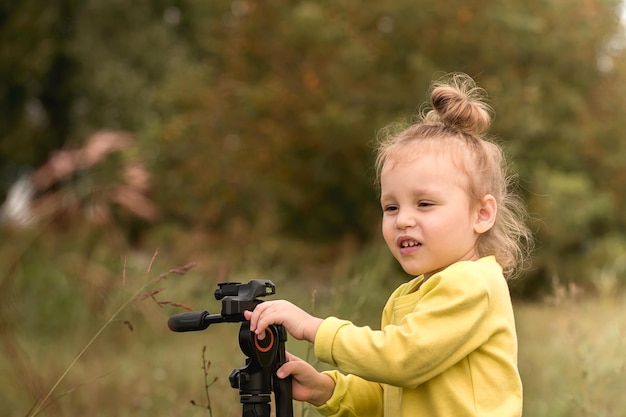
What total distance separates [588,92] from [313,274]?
17.2 feet

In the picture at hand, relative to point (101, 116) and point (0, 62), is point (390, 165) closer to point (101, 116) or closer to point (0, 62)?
point (0, 62)

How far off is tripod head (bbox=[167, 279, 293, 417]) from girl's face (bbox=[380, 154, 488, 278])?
0.39m

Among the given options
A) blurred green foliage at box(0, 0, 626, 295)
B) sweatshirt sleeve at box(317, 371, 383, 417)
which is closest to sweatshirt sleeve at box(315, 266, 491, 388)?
sweatshirt sleeve at box(317, 371, 383, 417)

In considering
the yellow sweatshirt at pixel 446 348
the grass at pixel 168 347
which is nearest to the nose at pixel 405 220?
the yellow sweatshirt at pixel 446 348

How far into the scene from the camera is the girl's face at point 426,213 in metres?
2.41

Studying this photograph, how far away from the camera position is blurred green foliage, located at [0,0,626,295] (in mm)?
11938

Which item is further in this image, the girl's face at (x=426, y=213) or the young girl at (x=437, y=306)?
the girl's face at (x=426, y=213)

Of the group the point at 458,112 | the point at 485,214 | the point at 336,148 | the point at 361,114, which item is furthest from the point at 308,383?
the point at 336,148

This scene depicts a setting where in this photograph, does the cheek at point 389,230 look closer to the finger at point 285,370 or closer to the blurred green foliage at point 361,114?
the finger at point 285,370

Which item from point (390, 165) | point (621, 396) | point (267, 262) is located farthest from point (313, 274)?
point (390, 165)

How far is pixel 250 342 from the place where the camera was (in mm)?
2188

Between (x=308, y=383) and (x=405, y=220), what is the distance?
501mm

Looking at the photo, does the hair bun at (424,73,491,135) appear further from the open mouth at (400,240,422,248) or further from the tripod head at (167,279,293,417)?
the tripod head at (167,279,293,417)

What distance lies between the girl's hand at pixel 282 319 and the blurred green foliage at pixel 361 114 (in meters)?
8.74
